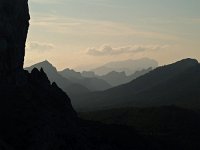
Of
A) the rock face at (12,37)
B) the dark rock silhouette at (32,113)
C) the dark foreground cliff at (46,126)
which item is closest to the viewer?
the dark foreground cliff at (46,126)

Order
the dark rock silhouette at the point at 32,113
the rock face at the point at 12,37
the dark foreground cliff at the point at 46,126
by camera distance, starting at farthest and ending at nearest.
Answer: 1. the rock face at the point at 12,37
2. the dark rock silhouette at the point at 32,113
3. the dark foreground cliff at the point at 46,126

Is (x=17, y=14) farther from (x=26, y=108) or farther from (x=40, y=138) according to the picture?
(x=40, y=138)

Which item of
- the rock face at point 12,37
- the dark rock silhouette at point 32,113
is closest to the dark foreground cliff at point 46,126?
the dark rock silhouette at point 32,113

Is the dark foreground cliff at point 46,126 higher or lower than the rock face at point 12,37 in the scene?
lower

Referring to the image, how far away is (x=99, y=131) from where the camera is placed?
10831cm

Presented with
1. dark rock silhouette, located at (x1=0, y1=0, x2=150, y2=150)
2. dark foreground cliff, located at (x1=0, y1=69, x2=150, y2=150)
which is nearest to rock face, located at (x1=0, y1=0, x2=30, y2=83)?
dark rock silhouette, located at (x1=0, y1=0, x2=150, y2=150)

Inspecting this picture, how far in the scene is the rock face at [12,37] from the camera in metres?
121

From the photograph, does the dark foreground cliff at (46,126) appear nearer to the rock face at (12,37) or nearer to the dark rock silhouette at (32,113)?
the dark rock silhouette at (32,113)

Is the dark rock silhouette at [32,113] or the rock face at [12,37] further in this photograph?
the rock face at [12,37]

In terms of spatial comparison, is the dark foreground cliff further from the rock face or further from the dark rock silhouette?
the rock face

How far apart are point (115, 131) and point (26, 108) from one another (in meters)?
22.7

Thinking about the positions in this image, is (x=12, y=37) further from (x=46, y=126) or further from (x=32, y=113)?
(x=46, y=126)

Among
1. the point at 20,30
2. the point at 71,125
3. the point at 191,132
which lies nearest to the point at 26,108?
the point at 71,125

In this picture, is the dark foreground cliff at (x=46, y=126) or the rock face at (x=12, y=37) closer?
the dark foreground cliff at (x=46, y=126)
